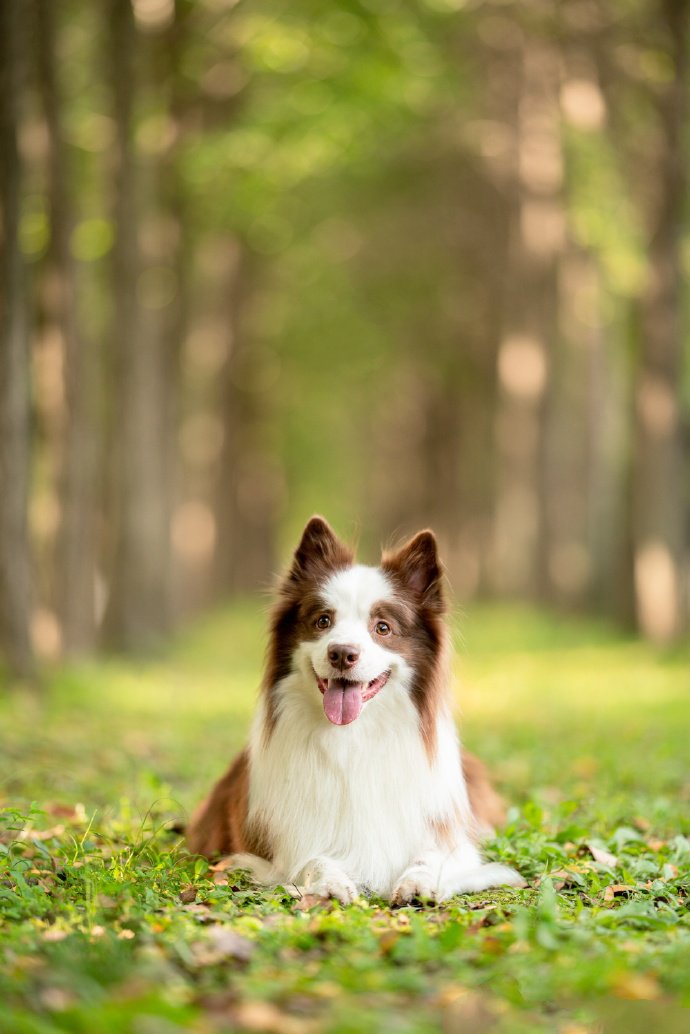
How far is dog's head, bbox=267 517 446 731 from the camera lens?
5.54 meters

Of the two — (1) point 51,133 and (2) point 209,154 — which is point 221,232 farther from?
(1) point 51,133

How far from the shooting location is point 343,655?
17.8ft

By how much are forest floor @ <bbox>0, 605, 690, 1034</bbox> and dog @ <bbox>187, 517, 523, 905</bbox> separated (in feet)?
0.79

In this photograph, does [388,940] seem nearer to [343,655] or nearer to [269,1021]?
[269,1021]

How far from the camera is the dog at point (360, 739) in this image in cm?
558

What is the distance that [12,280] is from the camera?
37.7 feet

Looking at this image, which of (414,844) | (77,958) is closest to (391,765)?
(414,844)

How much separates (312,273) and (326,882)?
73.4 ft

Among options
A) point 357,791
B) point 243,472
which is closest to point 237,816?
point 357,791

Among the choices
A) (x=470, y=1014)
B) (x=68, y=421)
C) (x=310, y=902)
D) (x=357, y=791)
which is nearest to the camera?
(x=470, y=1014)

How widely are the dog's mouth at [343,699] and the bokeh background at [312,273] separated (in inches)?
43.9

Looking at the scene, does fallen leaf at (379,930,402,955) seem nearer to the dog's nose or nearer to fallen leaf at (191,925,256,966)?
fallen leaf at (191,925,256,966)

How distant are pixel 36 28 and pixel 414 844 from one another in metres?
11.1

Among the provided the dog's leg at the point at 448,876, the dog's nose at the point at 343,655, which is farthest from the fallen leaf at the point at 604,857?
the dog's nose at the point at 343,655
